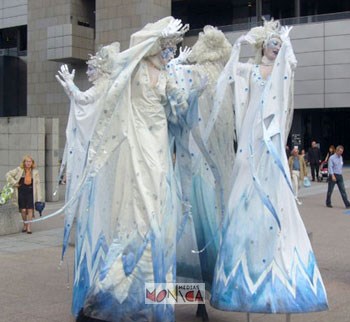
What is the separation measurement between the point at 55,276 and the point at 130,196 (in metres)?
3.08

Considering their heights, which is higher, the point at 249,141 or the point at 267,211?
the point at 249,141

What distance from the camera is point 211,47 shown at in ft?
17.0

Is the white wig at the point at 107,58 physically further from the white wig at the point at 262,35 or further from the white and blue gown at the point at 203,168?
Result: the white wig at the point at 262,35

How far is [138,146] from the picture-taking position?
4.16 m

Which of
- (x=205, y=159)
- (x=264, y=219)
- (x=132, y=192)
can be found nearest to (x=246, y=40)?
(x=205, y=159)

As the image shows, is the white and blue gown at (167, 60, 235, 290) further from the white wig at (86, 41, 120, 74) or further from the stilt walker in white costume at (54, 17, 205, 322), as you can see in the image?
the white wig at (86, 41, 120, 74)

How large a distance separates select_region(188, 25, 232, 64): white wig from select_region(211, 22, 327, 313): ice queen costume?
0.46m

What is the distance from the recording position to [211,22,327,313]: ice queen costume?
13.7 feet

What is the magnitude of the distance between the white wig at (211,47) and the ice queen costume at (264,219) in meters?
0.46

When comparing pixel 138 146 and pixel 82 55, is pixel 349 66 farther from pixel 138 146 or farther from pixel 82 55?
pixel 138 146

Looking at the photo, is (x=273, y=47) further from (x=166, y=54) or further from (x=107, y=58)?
(x=107, y=58)

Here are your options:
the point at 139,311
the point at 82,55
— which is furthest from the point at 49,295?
the point at 82,55

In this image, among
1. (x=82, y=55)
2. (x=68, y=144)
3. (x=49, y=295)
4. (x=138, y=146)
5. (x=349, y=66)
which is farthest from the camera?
(x=82, y=55)

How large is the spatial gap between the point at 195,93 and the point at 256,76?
1.79 ft
